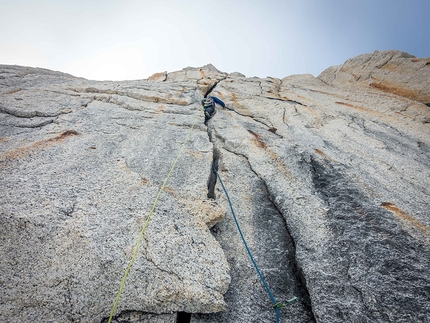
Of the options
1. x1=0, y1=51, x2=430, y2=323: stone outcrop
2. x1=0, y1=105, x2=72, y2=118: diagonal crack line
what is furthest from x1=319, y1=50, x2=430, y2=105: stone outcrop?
x1=0, y1=105, x2=72, y2=118: diagonal crack line

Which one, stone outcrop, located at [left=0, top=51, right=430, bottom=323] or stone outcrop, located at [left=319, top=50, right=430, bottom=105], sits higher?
stone outcrop, located at [left=319, top=50, right=430, bottom=105]

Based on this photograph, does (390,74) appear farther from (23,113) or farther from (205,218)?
(23,113)

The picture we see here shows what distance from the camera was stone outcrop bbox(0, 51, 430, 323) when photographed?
2.39 m

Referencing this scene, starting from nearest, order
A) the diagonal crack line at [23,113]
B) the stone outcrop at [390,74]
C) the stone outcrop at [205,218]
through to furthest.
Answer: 1. the stone outcrop at [205,218]
2. the diagonal crack line at [23,113]
3. the stone outcrop at [390,74]

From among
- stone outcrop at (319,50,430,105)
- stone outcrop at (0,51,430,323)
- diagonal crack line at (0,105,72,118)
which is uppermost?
→ stone outcrop at (319,50,430,105)

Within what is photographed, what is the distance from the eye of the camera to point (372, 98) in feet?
29.4

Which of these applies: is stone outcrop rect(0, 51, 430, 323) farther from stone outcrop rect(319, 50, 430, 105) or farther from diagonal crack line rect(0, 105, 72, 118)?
stone outcrop rect(319, 50, 430, 105)

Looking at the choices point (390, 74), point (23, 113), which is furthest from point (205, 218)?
point (390, 74)

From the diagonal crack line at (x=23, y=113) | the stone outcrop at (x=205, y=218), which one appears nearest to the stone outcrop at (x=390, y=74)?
the stone outcrop at (x=205, y=218)

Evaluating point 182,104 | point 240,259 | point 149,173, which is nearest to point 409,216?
point 240,259

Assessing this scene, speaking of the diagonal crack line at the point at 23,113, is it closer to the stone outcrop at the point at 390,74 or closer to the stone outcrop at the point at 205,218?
the stone outcrop at the point at 205,218

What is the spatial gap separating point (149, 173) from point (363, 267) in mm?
3805

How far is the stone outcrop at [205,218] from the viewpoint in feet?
7.84

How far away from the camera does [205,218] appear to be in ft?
11.2
